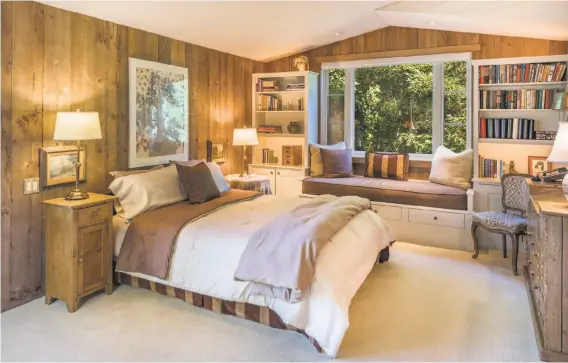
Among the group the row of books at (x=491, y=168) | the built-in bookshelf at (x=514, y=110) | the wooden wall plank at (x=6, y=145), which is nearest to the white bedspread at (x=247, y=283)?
the wooden wall plank at (x=6, y=145)

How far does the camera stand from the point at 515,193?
4.13m

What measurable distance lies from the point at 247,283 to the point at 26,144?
76.4 inches

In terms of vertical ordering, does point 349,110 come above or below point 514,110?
above

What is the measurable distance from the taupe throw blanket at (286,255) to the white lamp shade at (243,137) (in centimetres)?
234

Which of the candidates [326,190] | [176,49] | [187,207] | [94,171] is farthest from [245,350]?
[176,49]

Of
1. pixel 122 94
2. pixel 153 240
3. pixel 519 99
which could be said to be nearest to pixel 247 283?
pixel 153 240

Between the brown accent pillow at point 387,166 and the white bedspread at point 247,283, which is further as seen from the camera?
the brown accent pillow at point 387,166

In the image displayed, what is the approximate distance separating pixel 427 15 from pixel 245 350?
364cm

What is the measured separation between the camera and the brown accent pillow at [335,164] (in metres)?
5.36

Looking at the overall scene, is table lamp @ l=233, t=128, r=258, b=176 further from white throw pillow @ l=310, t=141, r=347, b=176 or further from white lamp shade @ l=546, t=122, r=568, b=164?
white lamp shade @ l=546, t=122, r=568, b=164

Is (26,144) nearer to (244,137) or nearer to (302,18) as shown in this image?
(244,137)

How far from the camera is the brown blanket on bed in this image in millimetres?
2986

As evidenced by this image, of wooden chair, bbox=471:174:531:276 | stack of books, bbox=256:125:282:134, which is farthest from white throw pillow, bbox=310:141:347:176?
wooden chair, bbox=471:174:531:276

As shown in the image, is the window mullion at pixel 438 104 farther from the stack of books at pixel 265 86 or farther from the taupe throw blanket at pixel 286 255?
the taupe throw blanket at pixel 286 255
